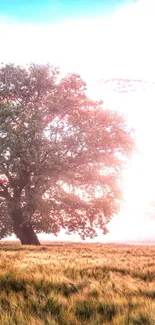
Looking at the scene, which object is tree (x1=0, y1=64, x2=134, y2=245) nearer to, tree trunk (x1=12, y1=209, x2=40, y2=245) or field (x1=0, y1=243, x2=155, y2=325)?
tree trunk (x1=12, y1=209, x2=40, y2=245)

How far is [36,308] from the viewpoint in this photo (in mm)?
5988

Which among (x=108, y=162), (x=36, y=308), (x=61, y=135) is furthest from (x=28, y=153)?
(x=36, y=308)

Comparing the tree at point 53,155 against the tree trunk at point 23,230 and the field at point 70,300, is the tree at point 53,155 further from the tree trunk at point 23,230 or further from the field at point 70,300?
the field at point 70,300

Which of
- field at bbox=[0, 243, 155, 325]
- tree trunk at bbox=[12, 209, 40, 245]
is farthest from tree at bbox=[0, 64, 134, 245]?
field at bbox=[0, 243, 155, 325]

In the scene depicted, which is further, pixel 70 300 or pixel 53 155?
pixel 53 155

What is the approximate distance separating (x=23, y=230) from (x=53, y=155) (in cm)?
700

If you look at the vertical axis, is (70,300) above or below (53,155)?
below

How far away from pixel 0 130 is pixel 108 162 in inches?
342

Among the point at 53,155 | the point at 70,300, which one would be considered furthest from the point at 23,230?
the point at 70,300

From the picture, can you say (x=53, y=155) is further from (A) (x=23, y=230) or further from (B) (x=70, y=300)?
(B) (x=70, y=300)

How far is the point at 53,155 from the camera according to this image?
96.7ft

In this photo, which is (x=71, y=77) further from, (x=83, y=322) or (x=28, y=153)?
(x=83, y=322)

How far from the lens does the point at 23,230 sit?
32.6 m

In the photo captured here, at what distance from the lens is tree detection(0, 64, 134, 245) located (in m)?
29.9
